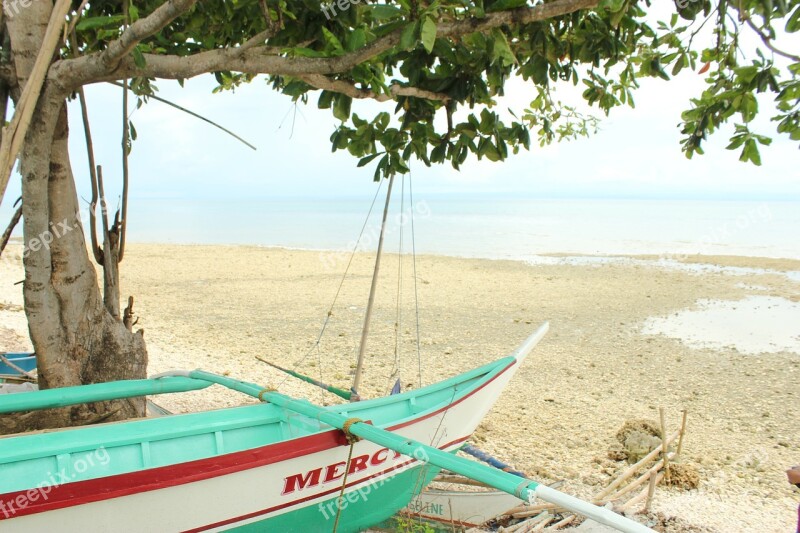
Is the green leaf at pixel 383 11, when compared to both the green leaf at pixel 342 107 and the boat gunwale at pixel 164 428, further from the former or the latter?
the boat gunwale at pixel 164 428

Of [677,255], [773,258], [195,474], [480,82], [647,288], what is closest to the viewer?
[195,474]

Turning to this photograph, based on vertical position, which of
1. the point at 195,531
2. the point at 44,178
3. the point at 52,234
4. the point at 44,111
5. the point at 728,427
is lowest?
the point at 728,427

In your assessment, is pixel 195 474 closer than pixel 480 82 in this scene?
Yes

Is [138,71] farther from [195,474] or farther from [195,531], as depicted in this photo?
[195,531]

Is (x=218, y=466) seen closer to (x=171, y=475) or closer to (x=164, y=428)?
(x=171, y=475)

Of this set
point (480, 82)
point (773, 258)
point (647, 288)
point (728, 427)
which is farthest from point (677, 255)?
point (480, 82)

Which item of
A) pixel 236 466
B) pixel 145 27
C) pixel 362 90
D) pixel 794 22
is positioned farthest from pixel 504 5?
pixel 236 466

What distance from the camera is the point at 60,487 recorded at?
8.36 ft

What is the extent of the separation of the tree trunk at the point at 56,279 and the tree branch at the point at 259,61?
0.27 meters

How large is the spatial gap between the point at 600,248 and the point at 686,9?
2344 cm

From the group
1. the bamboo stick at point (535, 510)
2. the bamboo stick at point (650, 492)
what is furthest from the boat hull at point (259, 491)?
the bamboo stick at point (650, 492)

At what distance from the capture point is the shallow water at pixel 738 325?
1027 centimetres

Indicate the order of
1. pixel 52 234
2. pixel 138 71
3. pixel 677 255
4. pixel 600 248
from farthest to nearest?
pixel 600 248
pixel 677 255
pixel 52 234
pixel 138 71

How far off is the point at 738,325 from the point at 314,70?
35.4 ft
